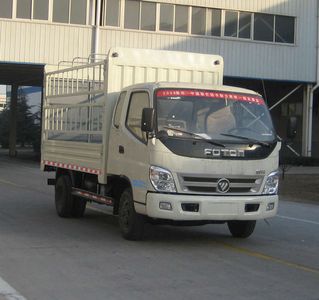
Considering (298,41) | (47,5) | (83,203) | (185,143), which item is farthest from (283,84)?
(185,143)

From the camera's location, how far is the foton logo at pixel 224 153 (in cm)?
876

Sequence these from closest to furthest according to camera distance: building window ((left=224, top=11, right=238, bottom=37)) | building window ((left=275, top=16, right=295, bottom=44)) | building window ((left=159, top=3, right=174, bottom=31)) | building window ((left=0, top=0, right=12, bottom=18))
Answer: building window ((left=0, top=0, right=12, bottom=18)) < building window ((left=159, top=3, right=174, bottom=31)) < building window ((left=224, top=11, right=238, bottom=37)) < building window ((left=275, top=16, right=295, bottom=44))

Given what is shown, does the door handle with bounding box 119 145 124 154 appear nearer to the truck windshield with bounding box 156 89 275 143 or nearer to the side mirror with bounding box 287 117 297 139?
the truck windshield with bounding box 156 89 275 143

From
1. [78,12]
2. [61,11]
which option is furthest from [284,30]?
[61,11]

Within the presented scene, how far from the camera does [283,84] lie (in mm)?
38406

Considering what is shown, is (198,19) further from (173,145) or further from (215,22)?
(173,145)

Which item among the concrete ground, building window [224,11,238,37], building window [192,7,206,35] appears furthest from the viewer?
building window [224,11,238,37]

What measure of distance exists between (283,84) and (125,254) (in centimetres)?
3167

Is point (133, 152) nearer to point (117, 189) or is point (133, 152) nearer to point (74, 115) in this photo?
point (117, 189)

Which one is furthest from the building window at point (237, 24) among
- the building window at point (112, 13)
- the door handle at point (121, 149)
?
the door handle at point (121, 149)

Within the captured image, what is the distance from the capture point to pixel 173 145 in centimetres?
871

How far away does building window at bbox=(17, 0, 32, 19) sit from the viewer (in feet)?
102

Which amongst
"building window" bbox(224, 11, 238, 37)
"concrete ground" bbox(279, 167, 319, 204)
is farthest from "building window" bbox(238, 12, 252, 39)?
"concrete ground" bbox(279, 167, 319, 204)

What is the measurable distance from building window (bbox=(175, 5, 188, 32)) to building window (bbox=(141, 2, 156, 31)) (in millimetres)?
1297
